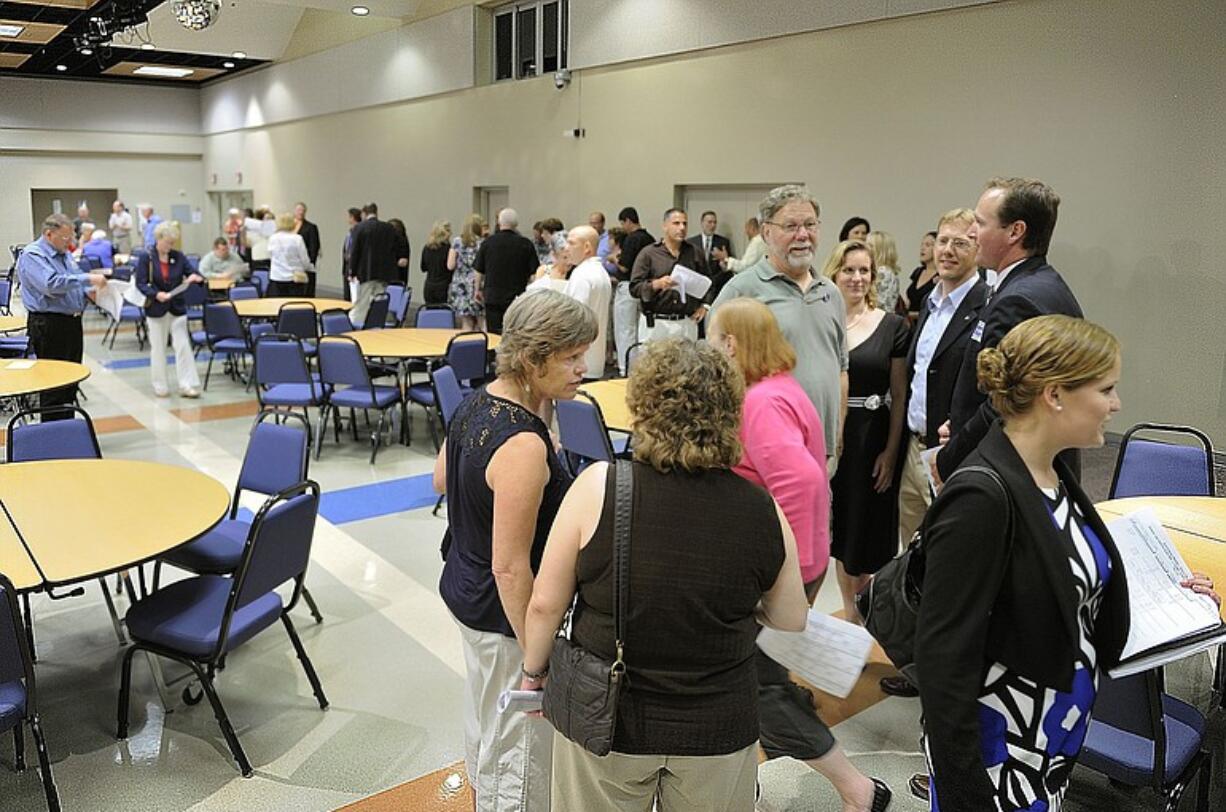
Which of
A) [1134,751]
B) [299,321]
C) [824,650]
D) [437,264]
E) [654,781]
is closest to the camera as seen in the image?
[654,781]

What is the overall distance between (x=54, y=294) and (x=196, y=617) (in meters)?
4.61

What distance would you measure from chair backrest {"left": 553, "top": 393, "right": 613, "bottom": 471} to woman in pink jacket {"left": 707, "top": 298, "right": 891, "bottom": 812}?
1.83 metres

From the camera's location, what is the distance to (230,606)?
9.39ft

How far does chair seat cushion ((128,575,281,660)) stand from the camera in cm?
291

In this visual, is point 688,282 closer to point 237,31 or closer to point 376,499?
point 376,499

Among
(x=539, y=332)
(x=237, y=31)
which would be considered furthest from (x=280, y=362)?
(x=237, y=31)

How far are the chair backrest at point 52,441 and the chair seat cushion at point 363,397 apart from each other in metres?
2.44

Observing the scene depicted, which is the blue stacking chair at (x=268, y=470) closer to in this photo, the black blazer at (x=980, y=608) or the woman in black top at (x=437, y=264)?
the black blazer at (x=980, y=608)

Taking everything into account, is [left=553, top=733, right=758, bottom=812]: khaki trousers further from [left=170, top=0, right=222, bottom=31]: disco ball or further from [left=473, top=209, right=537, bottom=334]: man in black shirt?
[left=170, top=0, right=222, bottom=31]: disco ball

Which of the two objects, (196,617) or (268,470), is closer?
(196,617)

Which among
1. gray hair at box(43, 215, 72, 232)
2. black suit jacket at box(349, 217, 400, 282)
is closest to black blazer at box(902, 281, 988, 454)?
gray hair at box(43, 215, 72, 232)

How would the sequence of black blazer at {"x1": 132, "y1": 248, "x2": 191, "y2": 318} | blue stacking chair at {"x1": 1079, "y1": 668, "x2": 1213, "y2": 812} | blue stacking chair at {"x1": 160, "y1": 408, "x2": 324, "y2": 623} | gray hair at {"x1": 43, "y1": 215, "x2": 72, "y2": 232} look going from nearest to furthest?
1. blue stacking chair at {"x1": 1079, "y1": 668, "x2": 1213, "y2": 812}
2. blue stacking chair at {"x1": 160, "y1": 408, "x2": 324, "y2": 623}
3. gray hair at {"x1": 43, "y1": 215, "x2": 72, "y2": 232}
4. black blazer at {"x1": 132, "y1": 248, "x2": 191, "y2": 318}

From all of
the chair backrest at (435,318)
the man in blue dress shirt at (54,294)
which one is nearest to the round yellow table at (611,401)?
the chair backrest at (435,318)

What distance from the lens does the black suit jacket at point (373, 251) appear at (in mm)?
10430
